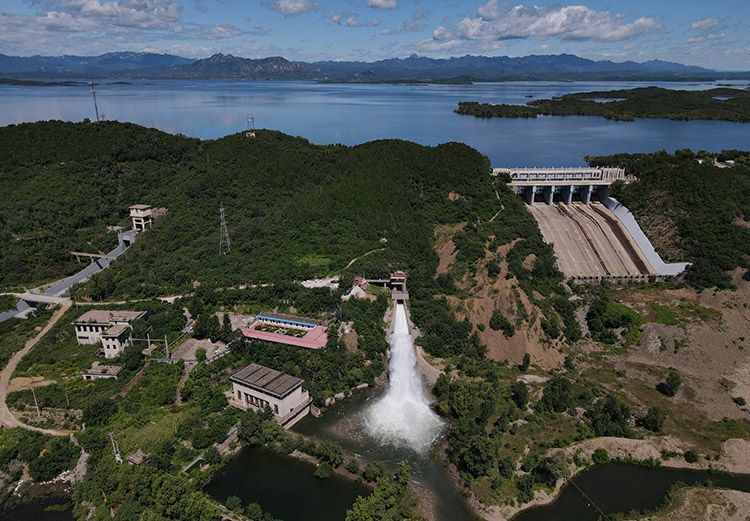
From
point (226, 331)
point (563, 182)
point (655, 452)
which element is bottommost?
point (655, 452)

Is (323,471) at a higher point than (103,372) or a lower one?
lower

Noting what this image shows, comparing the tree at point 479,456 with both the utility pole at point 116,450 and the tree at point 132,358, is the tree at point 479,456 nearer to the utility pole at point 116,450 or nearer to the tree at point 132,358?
the utility pole at point 116,450

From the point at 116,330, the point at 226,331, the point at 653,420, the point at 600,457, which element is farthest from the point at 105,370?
the point at 653,420

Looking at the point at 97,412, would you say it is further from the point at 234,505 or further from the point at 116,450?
the point at 234,505

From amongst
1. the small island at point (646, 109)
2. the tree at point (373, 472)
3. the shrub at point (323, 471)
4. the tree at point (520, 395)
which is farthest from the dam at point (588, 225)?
the small island at point (646, 109)

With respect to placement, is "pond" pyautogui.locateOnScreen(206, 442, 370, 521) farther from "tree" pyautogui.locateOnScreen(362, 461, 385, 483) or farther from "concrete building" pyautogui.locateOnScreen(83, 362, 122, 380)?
"concrete building" pyautogui.locateOnScreen(83, 362, 122, 380)

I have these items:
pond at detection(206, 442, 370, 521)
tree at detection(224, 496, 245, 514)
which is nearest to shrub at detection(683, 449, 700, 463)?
pond at detection(206, 442, 370, 521)
